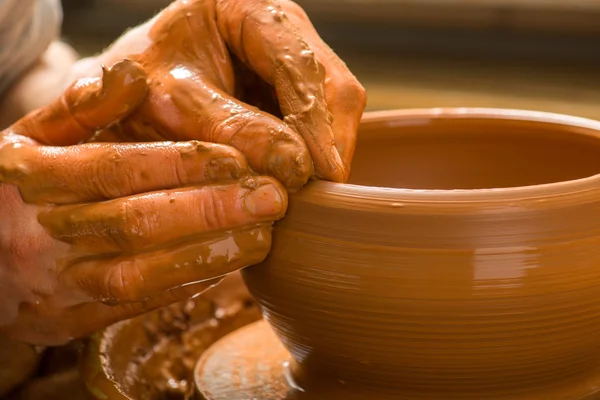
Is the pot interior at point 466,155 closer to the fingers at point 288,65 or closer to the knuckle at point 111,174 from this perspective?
the fingers at point 288,65

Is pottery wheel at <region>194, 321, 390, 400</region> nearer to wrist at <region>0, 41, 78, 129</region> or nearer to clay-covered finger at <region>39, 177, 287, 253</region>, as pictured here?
clay-covered finger at <region>39, 177, 287, 253</region>

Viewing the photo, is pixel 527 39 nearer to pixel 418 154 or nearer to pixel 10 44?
pixel 418 154

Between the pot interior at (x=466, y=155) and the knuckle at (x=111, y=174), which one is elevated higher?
the knuckle at (x=111, y=174)

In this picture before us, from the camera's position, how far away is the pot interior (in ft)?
2.91

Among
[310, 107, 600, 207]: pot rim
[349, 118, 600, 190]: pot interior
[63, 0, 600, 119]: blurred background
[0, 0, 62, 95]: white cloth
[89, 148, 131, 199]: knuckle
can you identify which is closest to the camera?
[310, 107, 600, 207]: pot rim

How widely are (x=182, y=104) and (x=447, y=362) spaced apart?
33cm

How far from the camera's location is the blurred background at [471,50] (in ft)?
5.34

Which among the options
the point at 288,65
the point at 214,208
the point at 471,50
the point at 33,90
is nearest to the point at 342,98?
the point at 288,65

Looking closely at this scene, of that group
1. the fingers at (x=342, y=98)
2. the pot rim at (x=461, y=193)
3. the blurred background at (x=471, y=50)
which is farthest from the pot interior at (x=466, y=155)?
the blurred background at (x=471, y=50)

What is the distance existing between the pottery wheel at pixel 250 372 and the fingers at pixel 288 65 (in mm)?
209

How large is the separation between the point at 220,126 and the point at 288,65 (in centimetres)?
9

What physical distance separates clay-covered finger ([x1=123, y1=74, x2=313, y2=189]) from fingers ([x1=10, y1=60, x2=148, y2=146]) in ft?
0.07

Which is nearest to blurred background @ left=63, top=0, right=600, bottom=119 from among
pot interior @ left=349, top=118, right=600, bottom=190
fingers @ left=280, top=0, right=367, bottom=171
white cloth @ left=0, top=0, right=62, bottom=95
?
pot interior @ left=349, top=118, right=600, bottom=190

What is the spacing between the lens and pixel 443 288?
1.95 feet
